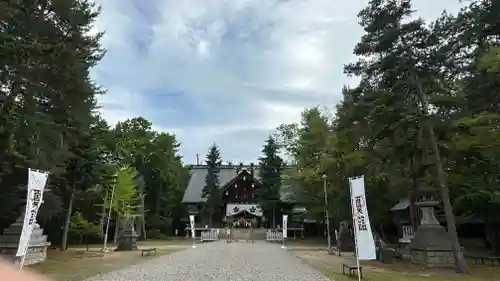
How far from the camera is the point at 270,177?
43188mm

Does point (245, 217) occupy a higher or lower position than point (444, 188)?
higher

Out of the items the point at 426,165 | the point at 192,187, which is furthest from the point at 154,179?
the point at 426,165

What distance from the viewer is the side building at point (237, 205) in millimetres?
44469

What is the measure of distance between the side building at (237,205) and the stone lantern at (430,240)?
25.8m

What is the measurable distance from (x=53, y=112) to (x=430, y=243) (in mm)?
17476

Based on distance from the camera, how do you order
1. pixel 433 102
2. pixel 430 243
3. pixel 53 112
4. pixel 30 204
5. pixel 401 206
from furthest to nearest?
pixel 401 206, pixel 53 112, pixel 430 243, pixel 433 102, pixel 30 204

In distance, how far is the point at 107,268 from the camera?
14773mm

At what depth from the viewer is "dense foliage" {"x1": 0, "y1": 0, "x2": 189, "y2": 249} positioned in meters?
14.0

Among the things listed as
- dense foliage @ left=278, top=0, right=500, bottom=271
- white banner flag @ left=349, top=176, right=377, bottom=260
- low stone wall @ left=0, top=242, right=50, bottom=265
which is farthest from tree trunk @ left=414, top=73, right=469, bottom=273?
low stone wall @ left=0, top=242, right=50, bottom=265

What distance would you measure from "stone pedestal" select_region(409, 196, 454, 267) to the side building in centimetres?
2602

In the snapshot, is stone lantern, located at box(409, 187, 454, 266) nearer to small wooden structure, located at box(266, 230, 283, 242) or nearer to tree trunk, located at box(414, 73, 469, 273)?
tree trunk, located at box(414, 73, 469, 273)

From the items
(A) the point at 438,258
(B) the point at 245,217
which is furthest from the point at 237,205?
(A) the point at 438,258

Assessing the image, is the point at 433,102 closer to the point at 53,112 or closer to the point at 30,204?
the point at 30,204

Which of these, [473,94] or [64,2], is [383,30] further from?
[64,2]
